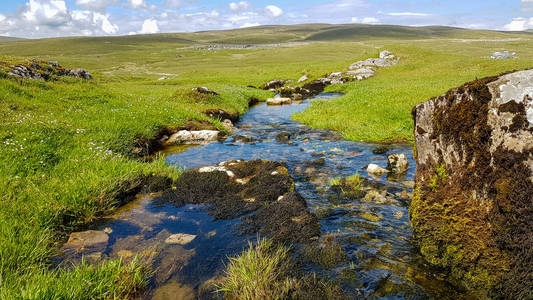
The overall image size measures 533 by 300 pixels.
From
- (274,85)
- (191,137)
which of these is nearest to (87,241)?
(191,137)

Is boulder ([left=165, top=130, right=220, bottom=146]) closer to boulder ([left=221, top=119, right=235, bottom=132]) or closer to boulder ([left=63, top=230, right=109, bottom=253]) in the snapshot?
boulder ([left=221, top=119, right=235, bottom=132])

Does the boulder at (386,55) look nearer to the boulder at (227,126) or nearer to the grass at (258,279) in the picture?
the boulder at (227,126)

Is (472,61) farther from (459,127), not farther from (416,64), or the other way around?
(459,127)

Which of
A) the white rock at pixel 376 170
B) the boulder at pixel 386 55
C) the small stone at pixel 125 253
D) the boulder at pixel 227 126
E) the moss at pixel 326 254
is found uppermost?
the boulder at pixel 386 55

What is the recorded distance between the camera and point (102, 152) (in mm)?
10602

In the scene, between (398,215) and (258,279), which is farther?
(398,215)

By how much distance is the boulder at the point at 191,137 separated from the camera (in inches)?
611

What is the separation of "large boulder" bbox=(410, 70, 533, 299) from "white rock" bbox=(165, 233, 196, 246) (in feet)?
15.0

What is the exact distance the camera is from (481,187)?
4605mm

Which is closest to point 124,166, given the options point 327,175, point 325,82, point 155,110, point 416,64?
point 327,175

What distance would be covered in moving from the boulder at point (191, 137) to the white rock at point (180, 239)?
31.3ft

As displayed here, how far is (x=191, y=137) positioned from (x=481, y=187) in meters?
13.4

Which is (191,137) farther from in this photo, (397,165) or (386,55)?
(386,55)

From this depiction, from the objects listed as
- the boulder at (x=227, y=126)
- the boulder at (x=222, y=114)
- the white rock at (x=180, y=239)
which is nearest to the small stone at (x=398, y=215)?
the white rock at (x=180, y=239)
